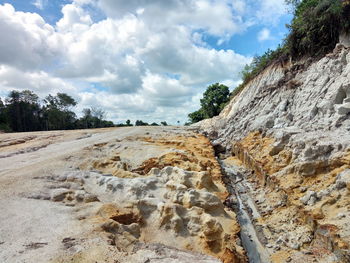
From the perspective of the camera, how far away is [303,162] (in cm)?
648

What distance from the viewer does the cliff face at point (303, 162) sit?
475 cm

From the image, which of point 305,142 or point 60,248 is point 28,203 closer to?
point 60,248

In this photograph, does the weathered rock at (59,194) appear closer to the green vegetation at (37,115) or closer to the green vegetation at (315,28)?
the green vegetation at (315,28)

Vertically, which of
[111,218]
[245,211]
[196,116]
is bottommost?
[245,211]

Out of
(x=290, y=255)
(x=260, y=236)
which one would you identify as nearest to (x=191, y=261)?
(x=290, y=255)

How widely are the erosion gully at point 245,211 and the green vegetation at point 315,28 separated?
8180mm

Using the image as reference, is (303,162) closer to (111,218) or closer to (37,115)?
(111,218)

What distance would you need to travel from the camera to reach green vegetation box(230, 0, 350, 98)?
1130 cm

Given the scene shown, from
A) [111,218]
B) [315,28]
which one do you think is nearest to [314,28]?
[315,28]

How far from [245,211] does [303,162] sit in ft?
6.78

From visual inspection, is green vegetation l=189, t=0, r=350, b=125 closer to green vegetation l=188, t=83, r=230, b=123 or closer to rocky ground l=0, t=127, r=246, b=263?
rocky ground l=0, t=127, r=246, b=263

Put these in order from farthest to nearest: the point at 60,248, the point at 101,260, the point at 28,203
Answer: the point at 28,203 → the point at 60,248 → the point at 101,260

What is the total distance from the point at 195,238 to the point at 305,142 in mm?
4871

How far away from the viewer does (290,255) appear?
4676 mm
